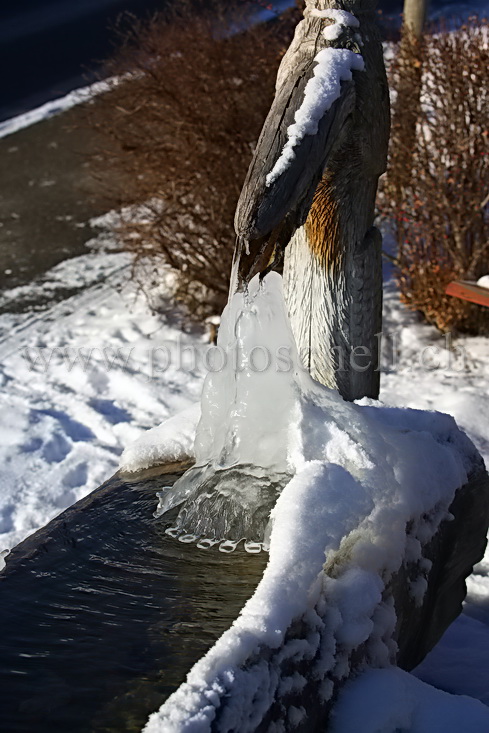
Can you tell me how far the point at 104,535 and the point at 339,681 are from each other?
0.88 m

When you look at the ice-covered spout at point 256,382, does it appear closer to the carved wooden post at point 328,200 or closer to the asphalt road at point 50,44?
the carved wooden post at point 328,200

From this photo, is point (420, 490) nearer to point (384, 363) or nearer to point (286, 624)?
point (286, 624)

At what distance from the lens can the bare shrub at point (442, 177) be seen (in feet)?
17.2

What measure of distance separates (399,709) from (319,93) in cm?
153

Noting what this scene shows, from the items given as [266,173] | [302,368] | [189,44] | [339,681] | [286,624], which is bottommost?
[339,681]

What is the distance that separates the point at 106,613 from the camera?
221 centimetres

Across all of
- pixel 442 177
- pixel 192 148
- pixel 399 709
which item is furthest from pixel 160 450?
pixel 442 177

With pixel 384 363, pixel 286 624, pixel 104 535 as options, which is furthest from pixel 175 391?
pixel 286 624

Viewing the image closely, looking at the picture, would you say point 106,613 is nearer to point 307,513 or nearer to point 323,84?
point 307,513

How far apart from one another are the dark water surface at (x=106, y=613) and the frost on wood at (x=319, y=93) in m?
1.08

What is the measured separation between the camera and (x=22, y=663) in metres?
2.02

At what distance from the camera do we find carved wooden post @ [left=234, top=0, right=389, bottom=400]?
2.16 metres

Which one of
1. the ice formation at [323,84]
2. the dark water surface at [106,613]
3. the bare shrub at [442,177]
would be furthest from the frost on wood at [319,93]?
the bare shrub at [442,177]

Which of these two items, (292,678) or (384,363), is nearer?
(292,678)
